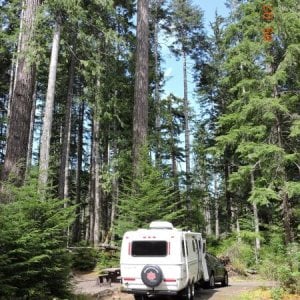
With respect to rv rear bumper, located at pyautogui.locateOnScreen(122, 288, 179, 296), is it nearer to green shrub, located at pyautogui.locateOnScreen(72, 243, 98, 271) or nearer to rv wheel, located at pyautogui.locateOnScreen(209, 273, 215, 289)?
Result: rv wheel, located at pyautogui.locateOnScreen(209, 273, 215, 289)

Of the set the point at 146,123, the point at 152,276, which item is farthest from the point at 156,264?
the point at 146,123

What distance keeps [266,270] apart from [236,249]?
8192mm

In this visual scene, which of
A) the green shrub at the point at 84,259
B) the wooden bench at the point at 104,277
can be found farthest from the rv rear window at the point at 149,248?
the green shrub at the point at 84,259

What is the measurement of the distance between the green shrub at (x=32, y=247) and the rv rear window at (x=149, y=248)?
1869 millimetres

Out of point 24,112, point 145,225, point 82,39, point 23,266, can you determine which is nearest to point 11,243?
point 23,266

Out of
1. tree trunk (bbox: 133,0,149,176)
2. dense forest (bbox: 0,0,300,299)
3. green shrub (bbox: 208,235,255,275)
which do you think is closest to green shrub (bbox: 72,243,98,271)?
dense forest (bbox: 0,0,300,299)

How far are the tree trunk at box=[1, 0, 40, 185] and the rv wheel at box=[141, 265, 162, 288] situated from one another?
13.2ft

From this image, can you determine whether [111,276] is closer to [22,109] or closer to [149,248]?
[149,248]

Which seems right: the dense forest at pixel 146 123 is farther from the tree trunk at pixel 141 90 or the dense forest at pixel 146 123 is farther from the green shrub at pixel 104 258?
the green shrub at pixel 104 258

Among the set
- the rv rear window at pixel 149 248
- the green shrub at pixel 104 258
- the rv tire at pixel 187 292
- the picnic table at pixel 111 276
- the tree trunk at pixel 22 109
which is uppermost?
the tree trunk at pixel 22 109

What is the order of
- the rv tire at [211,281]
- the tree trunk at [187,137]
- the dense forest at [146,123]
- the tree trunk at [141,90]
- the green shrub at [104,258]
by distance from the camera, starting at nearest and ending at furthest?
1. the dense forest at [146,123]
2. the rv tire at [211,281]
3. the tree trunk at [141,90]
4. the green shrub at [104,258]
5. the tree trunk at [187,137]

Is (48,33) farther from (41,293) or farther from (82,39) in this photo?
(41,293)

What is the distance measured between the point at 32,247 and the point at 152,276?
320 cm

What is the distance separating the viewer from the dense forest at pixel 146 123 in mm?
9723
